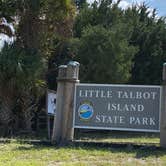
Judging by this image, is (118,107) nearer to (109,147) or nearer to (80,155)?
(109,147)

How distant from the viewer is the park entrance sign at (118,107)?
10.5m

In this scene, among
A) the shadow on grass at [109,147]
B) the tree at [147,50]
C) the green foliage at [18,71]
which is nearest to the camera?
the shadow on grass at [109,147]

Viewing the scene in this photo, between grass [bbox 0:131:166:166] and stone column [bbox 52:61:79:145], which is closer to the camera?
grass [bbox 0:131:166:166]

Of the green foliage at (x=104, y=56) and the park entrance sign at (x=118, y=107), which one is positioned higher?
the green foliage at (x=104, y=56)

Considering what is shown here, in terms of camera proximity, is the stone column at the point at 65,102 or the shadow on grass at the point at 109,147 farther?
the stone column at the point at 65,102

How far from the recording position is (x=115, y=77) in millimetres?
19234

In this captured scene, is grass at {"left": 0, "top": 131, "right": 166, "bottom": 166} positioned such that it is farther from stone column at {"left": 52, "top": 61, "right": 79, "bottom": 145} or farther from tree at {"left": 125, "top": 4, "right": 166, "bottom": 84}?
tree at {"left": 125, "top": 4, "right": 166, "bottom": 84}

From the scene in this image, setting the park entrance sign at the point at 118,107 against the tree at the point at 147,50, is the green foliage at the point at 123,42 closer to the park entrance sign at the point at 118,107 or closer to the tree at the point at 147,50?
the tree at the point at 147,50

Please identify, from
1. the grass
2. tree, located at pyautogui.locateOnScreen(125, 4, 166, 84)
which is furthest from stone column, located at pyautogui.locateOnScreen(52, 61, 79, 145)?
tree, located at pyautogui.locateOnScreen(125, 4, 166, 84)

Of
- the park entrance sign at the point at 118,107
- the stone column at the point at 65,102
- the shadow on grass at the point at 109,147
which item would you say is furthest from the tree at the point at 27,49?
the shadow on grass at the point at 109,147

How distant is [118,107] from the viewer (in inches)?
419

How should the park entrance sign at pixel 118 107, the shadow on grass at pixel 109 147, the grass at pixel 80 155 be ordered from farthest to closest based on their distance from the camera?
the park entrance sign at pixel 118 107, the shadow on grass at pixel 109 147, the grass at pixel 80 155

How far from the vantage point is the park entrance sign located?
10.5m

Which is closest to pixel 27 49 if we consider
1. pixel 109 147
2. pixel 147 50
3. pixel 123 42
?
pixel 123 42
